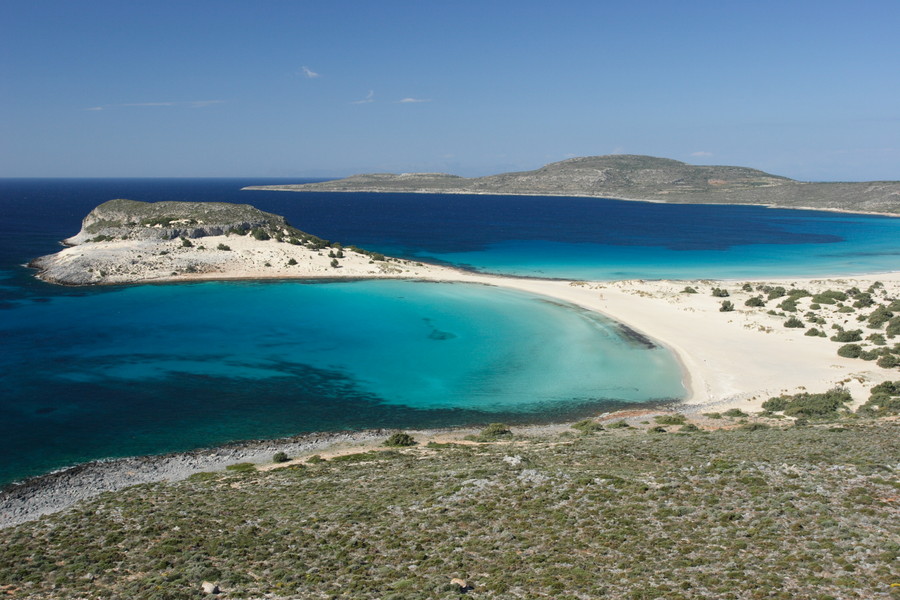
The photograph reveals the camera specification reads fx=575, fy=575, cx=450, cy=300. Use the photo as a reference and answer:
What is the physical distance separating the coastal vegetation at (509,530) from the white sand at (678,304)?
1331cm

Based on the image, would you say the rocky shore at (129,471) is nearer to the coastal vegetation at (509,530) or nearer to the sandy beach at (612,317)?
the sandy beach at (612,317)

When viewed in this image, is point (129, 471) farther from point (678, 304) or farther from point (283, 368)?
point (678, 304)

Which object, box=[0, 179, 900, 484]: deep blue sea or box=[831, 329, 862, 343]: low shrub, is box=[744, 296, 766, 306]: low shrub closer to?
box=[831, 329, 862, 343]: low shrub

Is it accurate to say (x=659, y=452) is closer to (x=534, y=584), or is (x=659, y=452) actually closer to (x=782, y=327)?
(x=534, y=584)

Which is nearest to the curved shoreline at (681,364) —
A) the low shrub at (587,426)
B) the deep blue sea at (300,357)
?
the deep blue sea at (300,357)

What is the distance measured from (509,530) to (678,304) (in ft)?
144

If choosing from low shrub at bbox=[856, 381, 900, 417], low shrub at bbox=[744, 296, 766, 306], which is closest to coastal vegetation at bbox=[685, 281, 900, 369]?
low shrub at bbox=[744, 296, 766, 306]

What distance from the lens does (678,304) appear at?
5381 centimetres

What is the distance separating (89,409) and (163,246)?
46651mm

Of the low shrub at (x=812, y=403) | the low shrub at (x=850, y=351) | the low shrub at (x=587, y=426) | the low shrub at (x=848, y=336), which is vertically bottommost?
the low shrub at (x=587, y=426)

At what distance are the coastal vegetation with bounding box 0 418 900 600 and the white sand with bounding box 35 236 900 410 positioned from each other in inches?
524

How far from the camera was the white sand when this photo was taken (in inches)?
1334

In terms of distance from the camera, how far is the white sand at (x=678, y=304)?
3388 centimetres

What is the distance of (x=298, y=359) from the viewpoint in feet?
125
